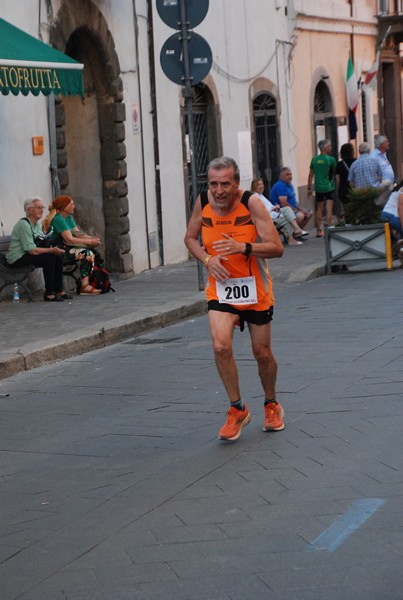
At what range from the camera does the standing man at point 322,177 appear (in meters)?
25.0

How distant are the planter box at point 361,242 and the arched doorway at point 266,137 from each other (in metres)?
7.07

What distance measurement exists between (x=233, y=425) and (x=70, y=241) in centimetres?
868

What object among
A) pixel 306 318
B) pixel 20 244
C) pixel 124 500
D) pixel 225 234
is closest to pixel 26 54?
pixel 20 244

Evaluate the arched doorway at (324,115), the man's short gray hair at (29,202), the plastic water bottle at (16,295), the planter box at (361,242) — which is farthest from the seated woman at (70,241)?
the arched doorway at (324,115)

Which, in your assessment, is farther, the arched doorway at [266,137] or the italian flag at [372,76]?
the italian flag at [372,76]

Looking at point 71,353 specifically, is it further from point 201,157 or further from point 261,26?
point 261,26

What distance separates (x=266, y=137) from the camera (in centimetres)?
2581

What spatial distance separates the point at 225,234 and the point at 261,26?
A: 59.3ft

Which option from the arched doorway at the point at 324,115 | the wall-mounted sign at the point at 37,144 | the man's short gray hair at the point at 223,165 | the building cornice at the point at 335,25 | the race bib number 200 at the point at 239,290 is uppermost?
the building cornice at the point at 335,25

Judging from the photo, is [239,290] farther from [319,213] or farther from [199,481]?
[319,213]

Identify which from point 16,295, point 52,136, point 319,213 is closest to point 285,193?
point 319,213

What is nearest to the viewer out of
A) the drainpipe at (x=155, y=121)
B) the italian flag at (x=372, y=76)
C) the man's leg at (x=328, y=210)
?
the drainpipe at (x=155, y=121)

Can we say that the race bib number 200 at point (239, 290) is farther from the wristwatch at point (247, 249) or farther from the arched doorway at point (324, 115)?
the arched doorway at point (324, 115)

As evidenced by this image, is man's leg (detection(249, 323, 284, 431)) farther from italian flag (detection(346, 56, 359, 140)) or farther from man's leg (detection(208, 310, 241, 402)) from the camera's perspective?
italian flag (detection(346, 56, 359, 140))
